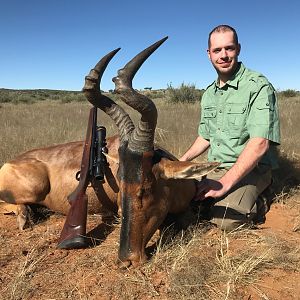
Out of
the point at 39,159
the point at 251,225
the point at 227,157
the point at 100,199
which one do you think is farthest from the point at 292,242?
the point at 39,159

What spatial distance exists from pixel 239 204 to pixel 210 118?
52.6 inches

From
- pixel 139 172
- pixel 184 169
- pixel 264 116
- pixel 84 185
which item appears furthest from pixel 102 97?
pixel 264 116

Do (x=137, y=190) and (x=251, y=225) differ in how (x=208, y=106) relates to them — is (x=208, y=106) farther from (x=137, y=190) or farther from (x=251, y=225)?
(x=137, y=190)

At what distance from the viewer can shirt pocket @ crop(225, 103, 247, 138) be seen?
5.15m

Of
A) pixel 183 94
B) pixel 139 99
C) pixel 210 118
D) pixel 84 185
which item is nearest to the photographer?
pixel 139 99

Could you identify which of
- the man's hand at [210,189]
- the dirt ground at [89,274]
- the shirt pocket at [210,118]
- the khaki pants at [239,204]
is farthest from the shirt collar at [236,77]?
the dirt ground at [89,274]

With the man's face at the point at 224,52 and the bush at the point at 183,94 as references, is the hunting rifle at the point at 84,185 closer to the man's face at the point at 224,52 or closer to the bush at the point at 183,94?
the man's face at the point at 224,52

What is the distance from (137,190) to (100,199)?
74.4 inches

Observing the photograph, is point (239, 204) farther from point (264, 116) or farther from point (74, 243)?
point (74, 243)

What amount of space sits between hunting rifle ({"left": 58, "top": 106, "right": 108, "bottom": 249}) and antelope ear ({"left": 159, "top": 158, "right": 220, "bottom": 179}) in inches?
46.7

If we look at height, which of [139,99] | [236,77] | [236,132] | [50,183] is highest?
[236,77]

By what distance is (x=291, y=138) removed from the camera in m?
9.19

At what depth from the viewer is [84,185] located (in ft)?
16.1

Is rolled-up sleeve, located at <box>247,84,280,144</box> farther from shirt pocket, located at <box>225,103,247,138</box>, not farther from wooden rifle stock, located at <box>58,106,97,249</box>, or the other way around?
wooden rifle stock, located at <box>58,106,97,249</box>
